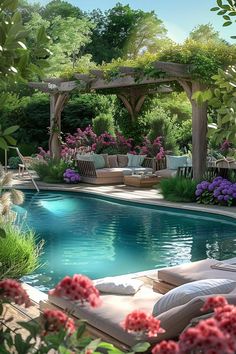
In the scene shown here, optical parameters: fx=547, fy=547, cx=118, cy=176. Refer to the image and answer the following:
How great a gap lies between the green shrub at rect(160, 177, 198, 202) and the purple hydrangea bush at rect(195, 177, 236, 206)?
0.62 ft

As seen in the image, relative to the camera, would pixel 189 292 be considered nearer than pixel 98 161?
Yes

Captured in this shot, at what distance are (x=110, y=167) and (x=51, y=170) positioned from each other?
164 centimetres

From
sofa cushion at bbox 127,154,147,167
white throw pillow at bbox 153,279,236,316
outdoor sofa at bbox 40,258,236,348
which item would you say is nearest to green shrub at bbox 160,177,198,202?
sofa cushion at bbox 127,154,147,167

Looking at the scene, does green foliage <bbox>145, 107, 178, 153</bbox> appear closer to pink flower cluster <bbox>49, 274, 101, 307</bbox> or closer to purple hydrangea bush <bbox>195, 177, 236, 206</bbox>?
purple hydrangea bush <bbox>195, 177, 236, 206</bbox>

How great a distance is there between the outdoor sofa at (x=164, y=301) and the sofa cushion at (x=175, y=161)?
367 inches

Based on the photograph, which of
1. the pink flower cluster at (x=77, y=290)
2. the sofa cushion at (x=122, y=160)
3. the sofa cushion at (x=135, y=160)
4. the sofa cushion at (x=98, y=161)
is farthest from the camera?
the sofa cushion at (x=122, y=160)

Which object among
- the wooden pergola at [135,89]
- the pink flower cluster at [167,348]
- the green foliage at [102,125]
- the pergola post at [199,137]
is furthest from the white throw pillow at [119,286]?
the green foliage at [102,125]

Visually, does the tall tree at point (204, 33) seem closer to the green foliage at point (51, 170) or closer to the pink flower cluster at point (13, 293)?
the green foliage at point (51, 170)

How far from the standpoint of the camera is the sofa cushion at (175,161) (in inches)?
551

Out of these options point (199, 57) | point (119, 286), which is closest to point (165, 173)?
point (199, 57)

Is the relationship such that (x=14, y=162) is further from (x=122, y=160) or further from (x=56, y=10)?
(x=56, y=10)

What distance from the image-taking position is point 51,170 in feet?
48.6

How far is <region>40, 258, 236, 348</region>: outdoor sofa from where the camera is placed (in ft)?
8.89

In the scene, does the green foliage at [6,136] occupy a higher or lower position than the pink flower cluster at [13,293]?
higher
